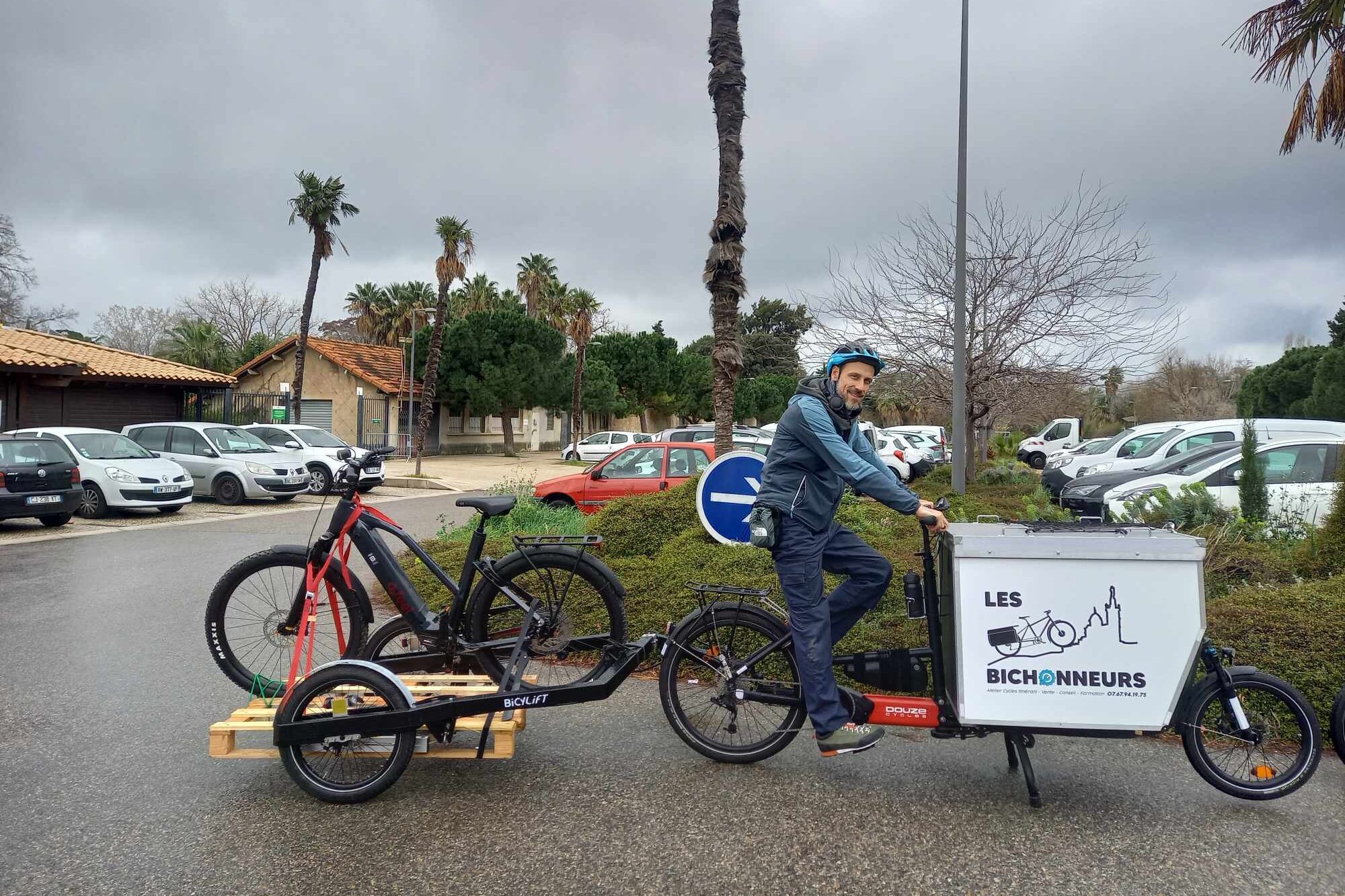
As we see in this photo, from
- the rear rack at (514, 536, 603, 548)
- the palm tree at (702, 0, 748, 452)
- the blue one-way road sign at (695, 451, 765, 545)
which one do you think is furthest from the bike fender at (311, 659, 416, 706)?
the palm tree at (702, 0, 748, 452)

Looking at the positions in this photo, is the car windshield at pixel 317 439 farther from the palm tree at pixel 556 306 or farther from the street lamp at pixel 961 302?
the palm tree at pixel 556 306

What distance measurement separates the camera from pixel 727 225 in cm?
955

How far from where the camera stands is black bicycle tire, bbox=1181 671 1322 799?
12.1 feet

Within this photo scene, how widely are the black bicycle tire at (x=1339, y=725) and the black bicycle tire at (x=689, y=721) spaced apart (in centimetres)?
241

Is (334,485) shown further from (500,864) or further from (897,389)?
(897,389)

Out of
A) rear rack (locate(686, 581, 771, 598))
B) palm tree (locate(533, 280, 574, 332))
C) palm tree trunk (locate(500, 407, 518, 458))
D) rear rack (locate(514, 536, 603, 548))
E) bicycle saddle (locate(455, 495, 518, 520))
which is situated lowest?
rear rack (locate(686, 581, 771, 598))

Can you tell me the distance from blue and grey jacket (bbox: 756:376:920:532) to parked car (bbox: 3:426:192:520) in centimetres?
1467

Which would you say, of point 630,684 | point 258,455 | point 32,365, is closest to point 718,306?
point 630,684

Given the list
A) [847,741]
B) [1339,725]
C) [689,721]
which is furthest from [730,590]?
[1339,725]

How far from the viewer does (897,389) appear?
17.8 metres

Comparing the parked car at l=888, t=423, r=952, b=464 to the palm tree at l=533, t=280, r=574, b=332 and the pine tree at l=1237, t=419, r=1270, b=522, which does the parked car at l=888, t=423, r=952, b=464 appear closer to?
the pine tree at l=1237, t=419, r=1270, b=522

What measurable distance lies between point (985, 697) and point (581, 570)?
191 centimetres

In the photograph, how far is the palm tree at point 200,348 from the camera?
151 feet

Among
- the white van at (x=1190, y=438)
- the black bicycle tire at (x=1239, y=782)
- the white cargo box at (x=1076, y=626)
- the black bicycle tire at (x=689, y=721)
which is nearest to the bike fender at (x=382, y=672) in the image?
the black bicycle tire at (x=689, y=721)
